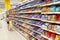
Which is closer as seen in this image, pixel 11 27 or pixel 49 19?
pixel 49 19

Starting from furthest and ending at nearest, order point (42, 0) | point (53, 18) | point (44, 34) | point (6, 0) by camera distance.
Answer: point (6, 0), point (42, 0), point (44, 34), point (53, 18)

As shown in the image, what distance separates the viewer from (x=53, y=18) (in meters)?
3.64

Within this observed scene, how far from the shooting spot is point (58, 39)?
11.2 feet

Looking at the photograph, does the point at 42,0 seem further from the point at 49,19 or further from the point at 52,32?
the point at 52,32

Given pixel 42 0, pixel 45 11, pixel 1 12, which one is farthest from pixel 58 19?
pixel 1 12

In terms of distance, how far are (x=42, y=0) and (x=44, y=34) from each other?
1209 millimetres

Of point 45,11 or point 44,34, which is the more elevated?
point 45,11

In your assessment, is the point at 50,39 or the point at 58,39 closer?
the point at 58,39

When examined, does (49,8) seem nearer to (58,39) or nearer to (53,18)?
(53,18)

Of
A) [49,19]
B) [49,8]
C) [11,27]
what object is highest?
[49,8]

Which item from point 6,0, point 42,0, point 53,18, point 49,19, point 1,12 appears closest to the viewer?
point 53,18

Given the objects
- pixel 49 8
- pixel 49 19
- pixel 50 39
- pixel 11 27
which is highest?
pixel 49 8

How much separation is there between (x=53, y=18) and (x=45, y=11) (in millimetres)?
553

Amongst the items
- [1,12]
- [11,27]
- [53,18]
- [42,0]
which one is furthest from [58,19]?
[1,12]
